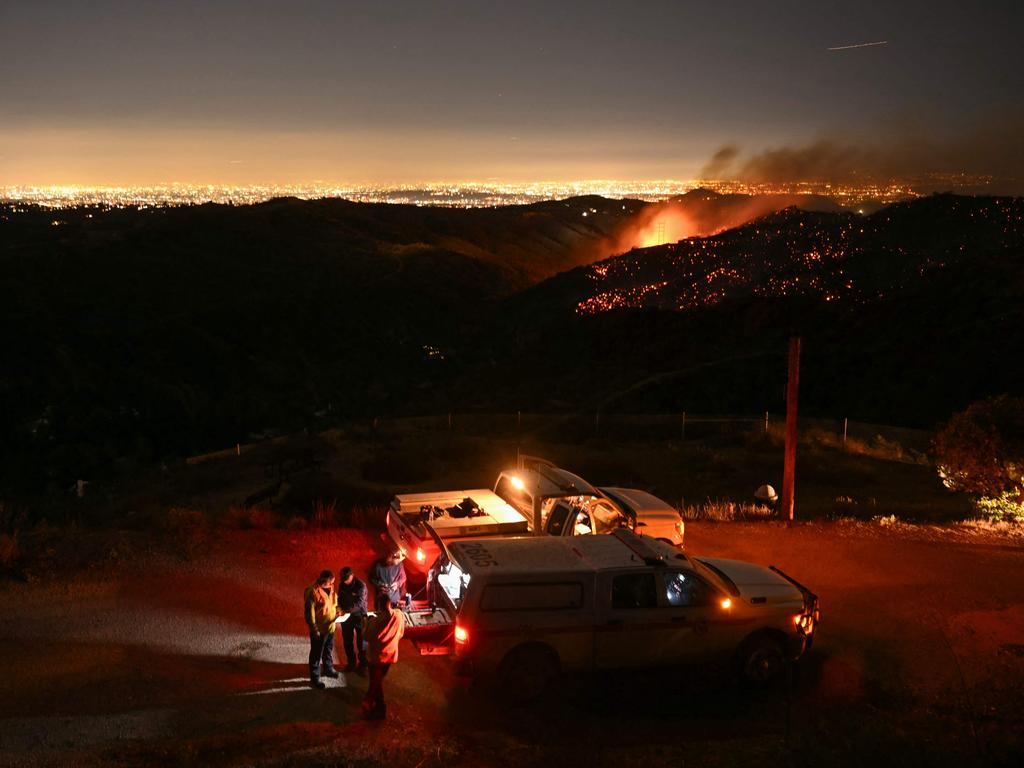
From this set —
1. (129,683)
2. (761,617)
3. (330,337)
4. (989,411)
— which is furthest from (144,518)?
(330,337)

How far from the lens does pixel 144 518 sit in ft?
49.9

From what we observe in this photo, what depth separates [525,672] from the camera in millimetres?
8703

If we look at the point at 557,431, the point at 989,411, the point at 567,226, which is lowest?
the point at 557,431

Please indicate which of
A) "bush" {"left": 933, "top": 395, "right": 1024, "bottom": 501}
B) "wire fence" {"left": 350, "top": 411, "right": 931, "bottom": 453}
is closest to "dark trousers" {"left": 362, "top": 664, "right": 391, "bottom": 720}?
"bush" {"left": 933, "top": 395, "right": 1024, "bottom": 501}

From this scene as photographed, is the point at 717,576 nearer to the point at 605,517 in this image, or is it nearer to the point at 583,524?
the point at 583,524

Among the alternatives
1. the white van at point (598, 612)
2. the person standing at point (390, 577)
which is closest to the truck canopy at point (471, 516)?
the person standing at point (390, 577)

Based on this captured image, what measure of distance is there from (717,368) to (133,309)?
3993 centimetres

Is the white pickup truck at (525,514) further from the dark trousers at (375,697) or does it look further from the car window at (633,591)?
the dark trousers at (375,697)

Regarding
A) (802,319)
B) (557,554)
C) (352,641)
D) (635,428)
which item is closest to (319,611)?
(352,641)

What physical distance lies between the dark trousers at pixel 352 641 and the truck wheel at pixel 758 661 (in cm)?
393

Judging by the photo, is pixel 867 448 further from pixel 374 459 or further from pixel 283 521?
pixel 283 521

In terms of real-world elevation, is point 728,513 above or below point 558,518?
below

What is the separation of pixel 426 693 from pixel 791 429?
9.54m

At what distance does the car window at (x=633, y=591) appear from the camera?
8.95 meters
